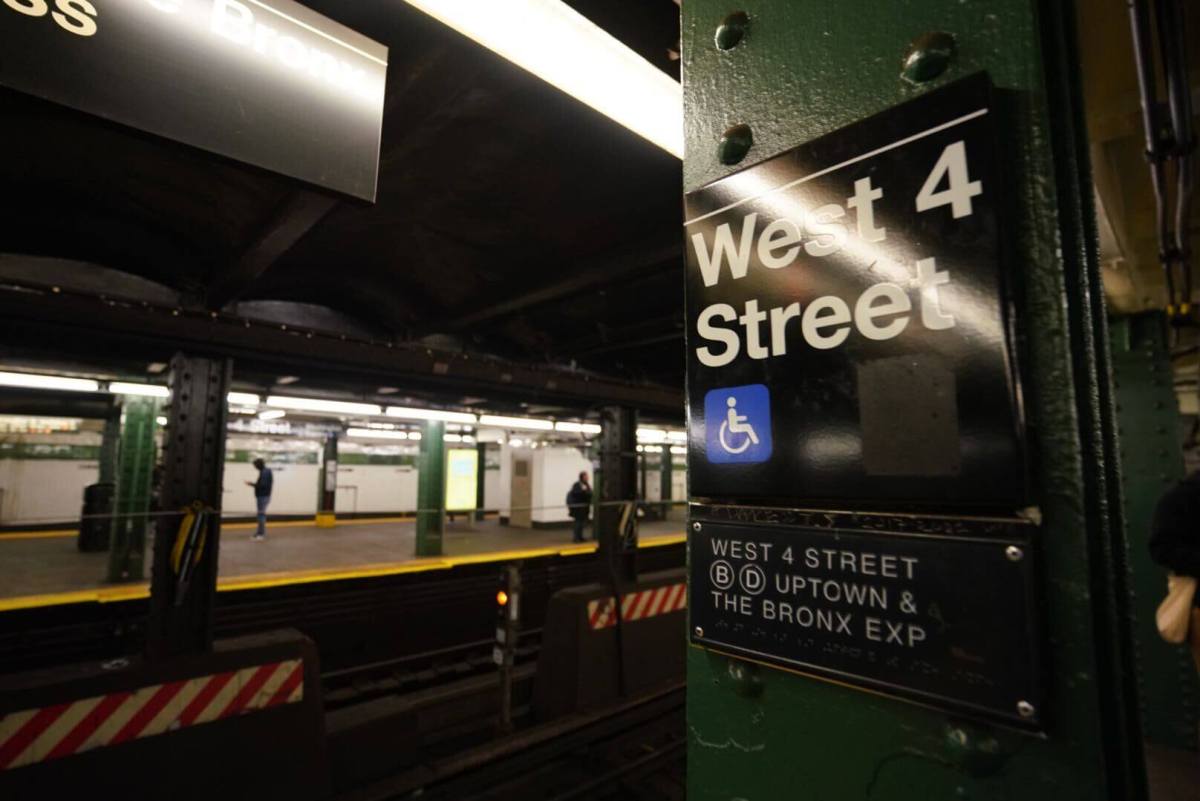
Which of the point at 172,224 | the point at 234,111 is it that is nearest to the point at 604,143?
the point at 234,111

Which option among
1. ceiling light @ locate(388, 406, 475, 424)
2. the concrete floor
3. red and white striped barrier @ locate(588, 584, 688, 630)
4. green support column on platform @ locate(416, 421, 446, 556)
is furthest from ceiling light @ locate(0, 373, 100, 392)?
red and white striped barrier @ locate(588, 584, 688, 630)

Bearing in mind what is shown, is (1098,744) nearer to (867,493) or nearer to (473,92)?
(867,493)

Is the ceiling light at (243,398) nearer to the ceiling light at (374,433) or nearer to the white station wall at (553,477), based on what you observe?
the ceiling light at (374,433)

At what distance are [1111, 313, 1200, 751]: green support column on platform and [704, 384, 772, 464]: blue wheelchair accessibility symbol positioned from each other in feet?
14.9

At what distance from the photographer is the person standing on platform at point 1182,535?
8.18 feet

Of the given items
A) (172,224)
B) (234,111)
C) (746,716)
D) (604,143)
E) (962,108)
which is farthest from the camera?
(172,224)

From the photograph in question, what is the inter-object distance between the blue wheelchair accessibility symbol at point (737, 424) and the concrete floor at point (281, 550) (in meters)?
7.74

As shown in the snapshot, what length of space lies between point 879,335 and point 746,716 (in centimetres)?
61

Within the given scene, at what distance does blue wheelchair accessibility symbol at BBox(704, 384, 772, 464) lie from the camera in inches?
35.0

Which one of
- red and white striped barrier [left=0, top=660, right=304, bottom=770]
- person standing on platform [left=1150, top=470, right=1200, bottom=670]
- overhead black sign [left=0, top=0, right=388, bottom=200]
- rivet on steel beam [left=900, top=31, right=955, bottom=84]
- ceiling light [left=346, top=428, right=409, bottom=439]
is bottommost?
red and white striped barrier [left=0, top=660, right=304, bottom=770]

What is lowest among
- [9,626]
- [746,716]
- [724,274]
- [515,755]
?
[515,755]

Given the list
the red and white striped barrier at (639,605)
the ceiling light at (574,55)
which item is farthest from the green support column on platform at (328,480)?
the ceiling light at (574,55)

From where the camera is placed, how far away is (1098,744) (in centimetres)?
61

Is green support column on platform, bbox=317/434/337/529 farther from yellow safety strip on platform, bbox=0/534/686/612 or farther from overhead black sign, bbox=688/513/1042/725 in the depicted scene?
overhead black sign, bbox=688/513/1042/725
